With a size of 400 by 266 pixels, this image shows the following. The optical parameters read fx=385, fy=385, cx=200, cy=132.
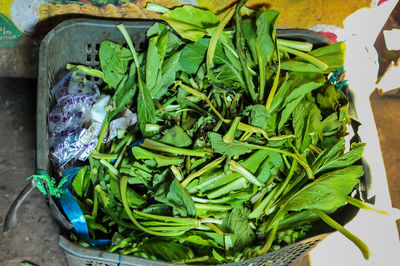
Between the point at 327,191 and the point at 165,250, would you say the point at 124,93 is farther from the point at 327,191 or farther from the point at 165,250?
the point at 327,191

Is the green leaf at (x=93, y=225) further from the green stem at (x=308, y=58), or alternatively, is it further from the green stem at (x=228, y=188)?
the green stem at (x=308, y=58)

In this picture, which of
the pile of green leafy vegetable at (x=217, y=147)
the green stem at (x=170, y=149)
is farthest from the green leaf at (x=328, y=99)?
the green stem at (x=170, y=149)

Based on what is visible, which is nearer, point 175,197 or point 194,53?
point 175,197

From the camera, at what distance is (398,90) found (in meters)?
1.45

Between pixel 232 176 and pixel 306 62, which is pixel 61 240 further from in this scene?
pixel 306 62

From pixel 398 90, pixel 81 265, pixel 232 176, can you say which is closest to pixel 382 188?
pixel 398 90

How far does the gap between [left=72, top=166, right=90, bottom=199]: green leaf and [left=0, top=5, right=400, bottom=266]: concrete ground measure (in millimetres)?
303

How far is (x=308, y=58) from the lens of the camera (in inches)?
35.5

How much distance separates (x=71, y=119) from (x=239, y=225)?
0.47m

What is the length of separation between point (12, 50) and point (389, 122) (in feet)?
4.44

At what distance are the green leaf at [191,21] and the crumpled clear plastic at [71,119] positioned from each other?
10.6 inches

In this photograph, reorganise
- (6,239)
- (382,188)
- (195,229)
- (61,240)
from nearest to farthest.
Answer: (61,240) < (195,229) < (6,239) < (382,188)

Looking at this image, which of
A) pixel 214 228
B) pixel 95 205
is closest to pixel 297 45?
pixel 214 228

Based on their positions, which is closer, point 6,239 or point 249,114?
point 249,114
